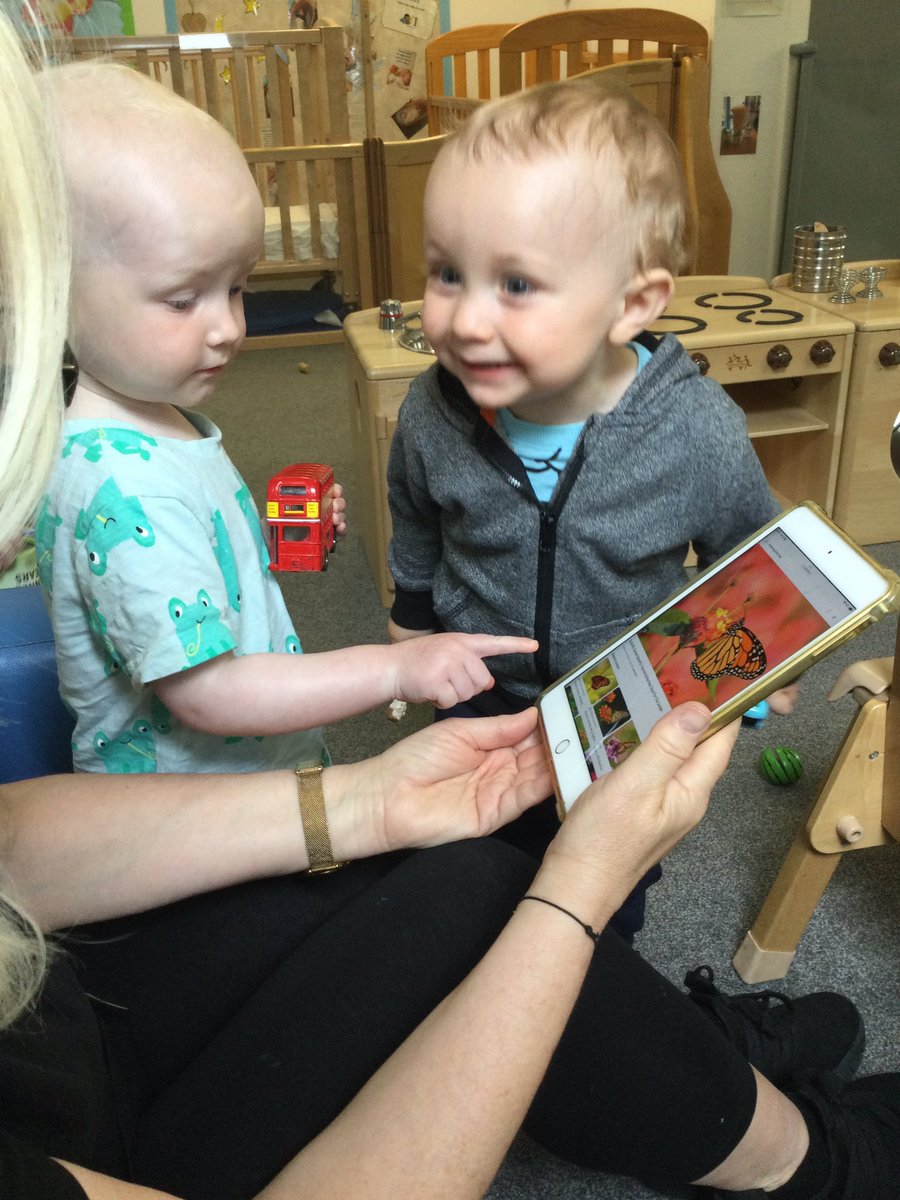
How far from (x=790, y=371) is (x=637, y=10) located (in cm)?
141

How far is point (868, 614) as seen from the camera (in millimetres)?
643

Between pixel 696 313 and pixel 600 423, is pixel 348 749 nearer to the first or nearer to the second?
pixel 600 423

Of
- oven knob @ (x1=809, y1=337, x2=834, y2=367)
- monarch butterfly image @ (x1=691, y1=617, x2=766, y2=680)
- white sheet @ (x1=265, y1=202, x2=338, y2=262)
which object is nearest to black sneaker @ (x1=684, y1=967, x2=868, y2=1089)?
monarch butterfly image @ (x1=691, y1=617, x2=766, y2=680)

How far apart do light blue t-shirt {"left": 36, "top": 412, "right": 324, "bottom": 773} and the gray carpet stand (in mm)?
547

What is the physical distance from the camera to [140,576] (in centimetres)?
66

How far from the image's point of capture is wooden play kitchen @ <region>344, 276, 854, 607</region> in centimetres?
174

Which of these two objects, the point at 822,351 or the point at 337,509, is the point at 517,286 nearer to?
the point at 337,509

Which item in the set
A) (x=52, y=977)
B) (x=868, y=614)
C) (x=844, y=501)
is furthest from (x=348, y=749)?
(x=844, y=501)

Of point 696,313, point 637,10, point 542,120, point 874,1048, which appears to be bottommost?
point 874,1048

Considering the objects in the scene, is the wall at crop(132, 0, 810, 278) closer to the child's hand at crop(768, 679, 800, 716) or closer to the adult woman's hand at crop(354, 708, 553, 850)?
the child's hand at crop(768, 679, 800, 716)

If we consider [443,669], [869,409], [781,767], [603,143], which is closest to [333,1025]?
[443,669]

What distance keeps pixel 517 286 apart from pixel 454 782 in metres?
0.40

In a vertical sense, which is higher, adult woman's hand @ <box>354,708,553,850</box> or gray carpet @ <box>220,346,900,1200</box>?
adult woman's hand @ <box>354,708,553,850</box>

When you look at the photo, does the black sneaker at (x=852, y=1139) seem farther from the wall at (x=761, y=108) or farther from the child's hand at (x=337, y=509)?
the wall at (x=761, y=108)
